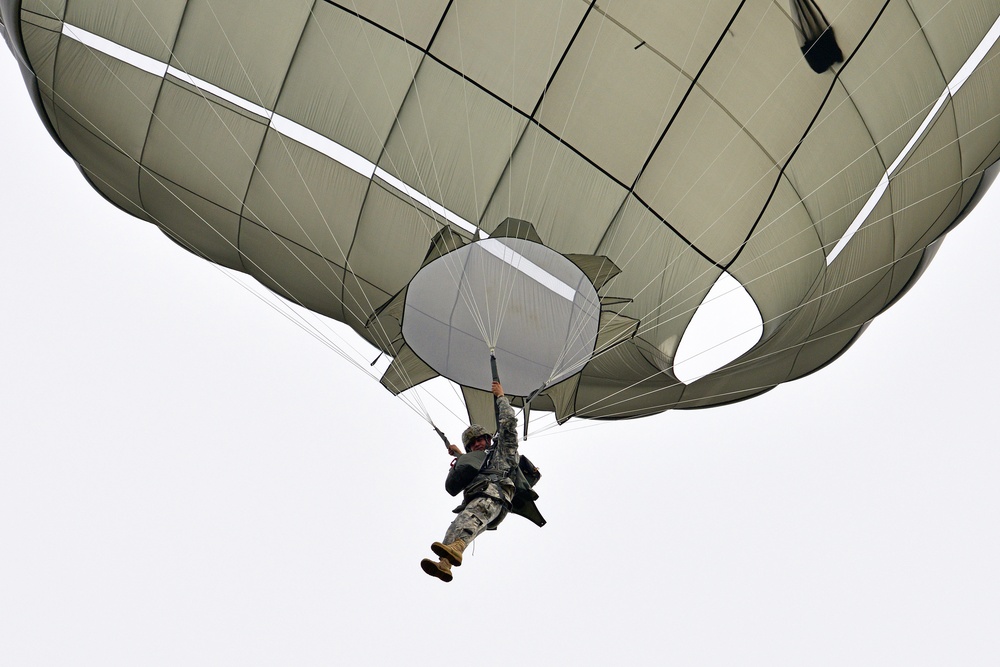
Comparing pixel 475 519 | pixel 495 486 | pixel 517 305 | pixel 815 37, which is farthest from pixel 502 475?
pixel 815 37

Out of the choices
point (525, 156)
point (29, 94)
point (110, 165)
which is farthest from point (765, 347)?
point (29, 94)

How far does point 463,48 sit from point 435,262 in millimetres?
1270

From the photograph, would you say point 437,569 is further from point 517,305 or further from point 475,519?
point 517,305

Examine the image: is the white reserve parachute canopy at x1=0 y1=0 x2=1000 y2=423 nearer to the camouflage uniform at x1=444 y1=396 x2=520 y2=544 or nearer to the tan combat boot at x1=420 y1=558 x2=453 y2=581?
the camouflage uniform at x1=444 y1=396 x2=520 y2=544

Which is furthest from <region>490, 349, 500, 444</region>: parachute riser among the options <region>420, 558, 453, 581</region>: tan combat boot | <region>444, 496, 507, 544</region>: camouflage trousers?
<region>420, 558, 453, 581</region>: tan combat boot

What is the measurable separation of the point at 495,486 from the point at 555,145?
7.21ft

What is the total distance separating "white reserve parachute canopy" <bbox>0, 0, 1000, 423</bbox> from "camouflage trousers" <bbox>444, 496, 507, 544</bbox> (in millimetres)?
1101

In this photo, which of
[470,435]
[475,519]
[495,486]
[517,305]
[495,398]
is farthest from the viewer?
[517,305]

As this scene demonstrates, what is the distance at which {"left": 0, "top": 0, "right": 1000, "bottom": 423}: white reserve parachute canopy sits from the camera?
25.6 feet

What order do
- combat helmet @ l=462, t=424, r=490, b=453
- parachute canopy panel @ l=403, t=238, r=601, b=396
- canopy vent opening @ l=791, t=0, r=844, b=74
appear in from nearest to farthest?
combat helmet @ l=462, t=424, r=490, b=453 < canopy vent opening @ l=791, t=0, r=844, b=74 < parachute canopy panel @ l=403, t=238, r=601, b=396

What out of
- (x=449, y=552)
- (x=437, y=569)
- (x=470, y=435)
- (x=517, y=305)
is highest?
(x=517, y=305)

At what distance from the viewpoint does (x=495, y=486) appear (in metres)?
7.00

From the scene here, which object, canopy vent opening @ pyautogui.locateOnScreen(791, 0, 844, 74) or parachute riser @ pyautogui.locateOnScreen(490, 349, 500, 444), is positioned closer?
parachute riser @ pyautogui.locateOnScreen(490, 349, 500, 444)

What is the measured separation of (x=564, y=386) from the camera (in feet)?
28.2
